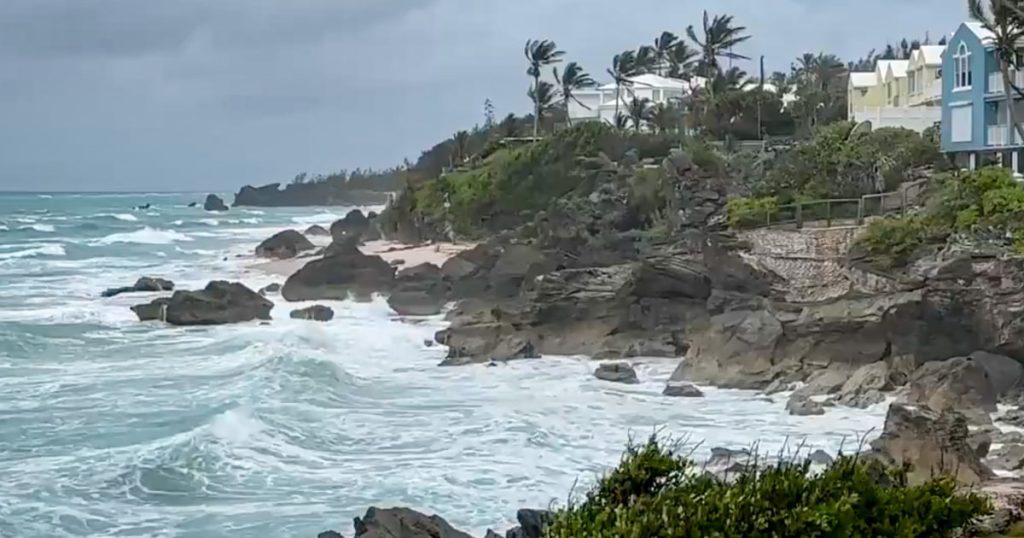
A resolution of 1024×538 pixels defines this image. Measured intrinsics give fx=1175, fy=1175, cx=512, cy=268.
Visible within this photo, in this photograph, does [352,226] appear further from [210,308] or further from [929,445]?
[929,445]

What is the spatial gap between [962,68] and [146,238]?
58.4 meters

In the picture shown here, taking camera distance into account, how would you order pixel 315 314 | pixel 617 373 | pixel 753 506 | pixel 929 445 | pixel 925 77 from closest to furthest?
pixel 753 506 < pixel 929 445 < pixel 617 373 < pixel 315 314 < pixel 925 77

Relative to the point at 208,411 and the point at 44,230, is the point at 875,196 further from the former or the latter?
the point at 44,230

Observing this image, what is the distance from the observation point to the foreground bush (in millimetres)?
8547

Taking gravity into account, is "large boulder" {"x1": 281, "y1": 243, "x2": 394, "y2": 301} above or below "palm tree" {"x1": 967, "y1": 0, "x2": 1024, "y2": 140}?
below

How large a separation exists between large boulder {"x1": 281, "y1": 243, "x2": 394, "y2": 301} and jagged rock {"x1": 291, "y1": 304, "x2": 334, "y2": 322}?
4.60 meters

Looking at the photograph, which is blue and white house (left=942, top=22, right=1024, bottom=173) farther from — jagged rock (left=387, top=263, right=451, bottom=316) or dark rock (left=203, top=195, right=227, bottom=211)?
dark rock (left=203, top=195, right=227, bottom=211)

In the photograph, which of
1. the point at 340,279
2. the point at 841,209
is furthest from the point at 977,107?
the point at 340,279

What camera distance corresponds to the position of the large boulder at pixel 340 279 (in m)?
44.6

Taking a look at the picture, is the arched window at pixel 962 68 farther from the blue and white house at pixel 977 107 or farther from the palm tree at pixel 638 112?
the palm tree at pixel 638 112

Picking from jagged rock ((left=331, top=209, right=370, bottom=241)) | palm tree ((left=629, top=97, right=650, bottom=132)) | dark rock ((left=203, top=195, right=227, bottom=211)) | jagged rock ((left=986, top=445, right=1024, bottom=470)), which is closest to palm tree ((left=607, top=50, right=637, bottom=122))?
palm tree ((left=629, top=97, right=650, bottom=132))

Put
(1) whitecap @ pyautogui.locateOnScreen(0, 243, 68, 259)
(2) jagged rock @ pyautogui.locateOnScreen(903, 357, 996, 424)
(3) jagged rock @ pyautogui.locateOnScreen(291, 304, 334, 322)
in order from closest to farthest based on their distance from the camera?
(2) jagged rock @ pyautogui.locateOnScreen(903, 357, 996, 424) < (3) jagged rock @ pyautogui.locateOnScreen(291, 304, 334, 322) < (1) whitecap @ pyautogui.locateOnScreen(0, 243, 68, 259)

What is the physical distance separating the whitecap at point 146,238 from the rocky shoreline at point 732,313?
123ft

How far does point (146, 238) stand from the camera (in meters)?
82.0
